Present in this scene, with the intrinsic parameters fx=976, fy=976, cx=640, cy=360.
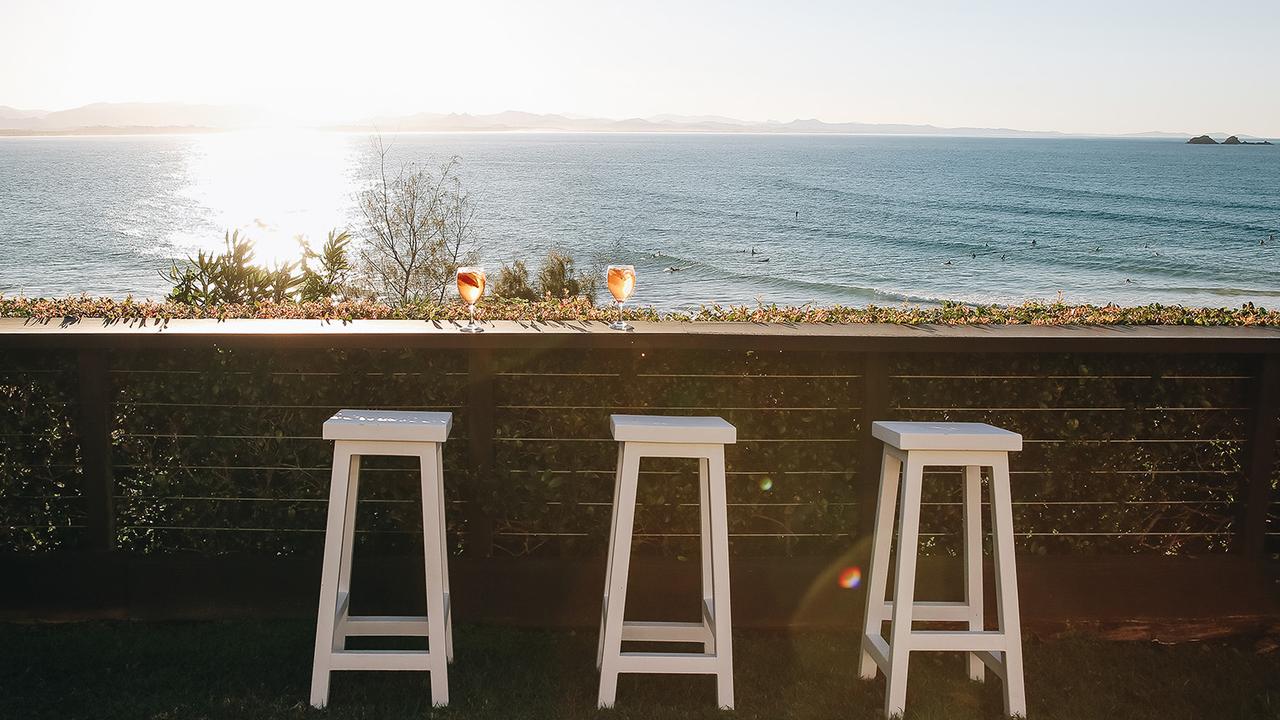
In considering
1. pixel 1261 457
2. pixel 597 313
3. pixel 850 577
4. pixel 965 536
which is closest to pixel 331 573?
pixel 597 313

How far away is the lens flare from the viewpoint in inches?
142

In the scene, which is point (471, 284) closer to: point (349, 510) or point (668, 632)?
point (349, 510)

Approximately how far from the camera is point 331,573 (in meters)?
2.85

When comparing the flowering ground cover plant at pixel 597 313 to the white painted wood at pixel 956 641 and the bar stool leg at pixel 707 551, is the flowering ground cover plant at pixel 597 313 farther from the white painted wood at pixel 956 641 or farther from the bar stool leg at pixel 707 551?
the white painted wood at pixel 956 641

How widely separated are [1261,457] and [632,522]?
2.43 m

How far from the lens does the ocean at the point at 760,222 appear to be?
36.1 metres

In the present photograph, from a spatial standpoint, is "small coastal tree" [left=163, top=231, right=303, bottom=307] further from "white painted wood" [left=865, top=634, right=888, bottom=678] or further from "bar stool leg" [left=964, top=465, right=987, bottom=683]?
"bar stool leg" [left=964, top=465, right=987, bottom=683]

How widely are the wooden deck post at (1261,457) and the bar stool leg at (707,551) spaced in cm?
208

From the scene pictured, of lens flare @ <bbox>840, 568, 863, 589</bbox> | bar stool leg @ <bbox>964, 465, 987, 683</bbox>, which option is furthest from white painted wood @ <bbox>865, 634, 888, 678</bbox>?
lens flare @ <bbox>840, 568, 863, 589</bbox>

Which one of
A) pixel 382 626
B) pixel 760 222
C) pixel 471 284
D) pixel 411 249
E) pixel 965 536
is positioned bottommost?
pixel 411 249

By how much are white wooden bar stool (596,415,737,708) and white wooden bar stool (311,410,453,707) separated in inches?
20.0

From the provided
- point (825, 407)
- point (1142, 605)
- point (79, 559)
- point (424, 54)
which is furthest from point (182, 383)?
point (424, 54)

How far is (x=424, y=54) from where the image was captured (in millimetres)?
62344

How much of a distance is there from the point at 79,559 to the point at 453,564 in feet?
4.41
